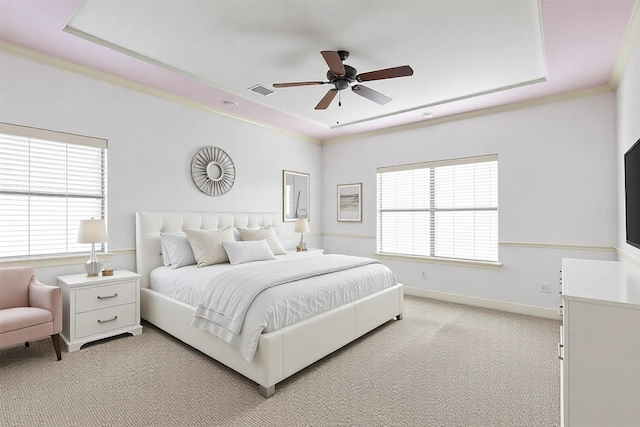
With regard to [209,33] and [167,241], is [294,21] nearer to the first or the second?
[209,33]

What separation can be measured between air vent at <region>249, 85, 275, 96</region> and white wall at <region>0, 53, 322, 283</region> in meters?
0.98

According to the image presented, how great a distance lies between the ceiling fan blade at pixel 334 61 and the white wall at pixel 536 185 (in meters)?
2.60

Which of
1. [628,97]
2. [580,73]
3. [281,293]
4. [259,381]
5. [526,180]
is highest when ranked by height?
[580,73]

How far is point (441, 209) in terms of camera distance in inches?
193

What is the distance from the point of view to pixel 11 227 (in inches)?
117

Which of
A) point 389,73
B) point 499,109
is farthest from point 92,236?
point 499,109

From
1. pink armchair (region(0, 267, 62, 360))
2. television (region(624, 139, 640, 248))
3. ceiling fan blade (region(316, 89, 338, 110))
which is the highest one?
ceiling fan blade (region(316, 89, 338, 110))

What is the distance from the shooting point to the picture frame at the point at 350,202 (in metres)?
5.79

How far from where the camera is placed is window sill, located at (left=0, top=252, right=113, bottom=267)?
295 cm

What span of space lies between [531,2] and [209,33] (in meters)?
2.41

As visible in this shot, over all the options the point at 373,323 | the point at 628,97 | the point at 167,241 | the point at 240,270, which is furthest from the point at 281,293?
the point at 628,97

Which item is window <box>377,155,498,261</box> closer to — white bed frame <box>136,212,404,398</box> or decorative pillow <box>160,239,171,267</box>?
white bed frame <box>136,212,404,398</box>

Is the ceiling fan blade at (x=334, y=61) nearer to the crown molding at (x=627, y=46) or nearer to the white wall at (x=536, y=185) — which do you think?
the crown molding at (x=627, y=46)

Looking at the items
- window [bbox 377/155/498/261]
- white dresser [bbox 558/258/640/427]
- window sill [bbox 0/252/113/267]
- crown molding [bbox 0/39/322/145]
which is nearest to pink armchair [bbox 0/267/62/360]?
window sill [bbox 0/252/113/267]
